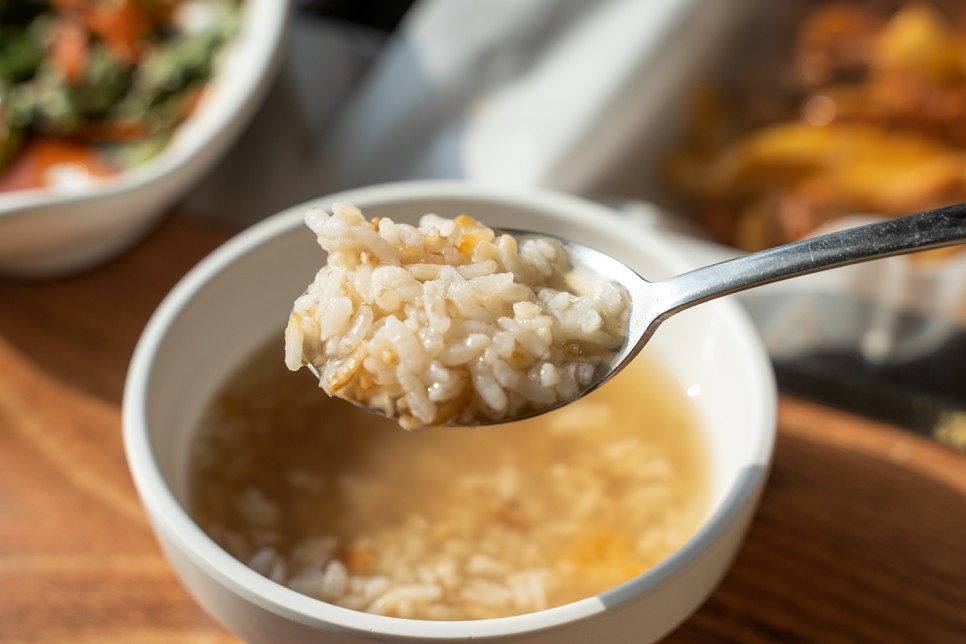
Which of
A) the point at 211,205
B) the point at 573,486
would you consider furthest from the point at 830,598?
the point at 211,205

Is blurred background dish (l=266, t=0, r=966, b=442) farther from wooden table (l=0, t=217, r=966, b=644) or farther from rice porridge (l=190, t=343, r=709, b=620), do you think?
rice porridge (l=190, t=343, r=709, b=620)

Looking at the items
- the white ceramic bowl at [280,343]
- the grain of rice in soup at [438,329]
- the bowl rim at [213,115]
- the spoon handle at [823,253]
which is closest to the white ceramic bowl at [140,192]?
the bowl rim at [213,115]

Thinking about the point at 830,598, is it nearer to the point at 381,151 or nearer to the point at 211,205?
the point at 381,151

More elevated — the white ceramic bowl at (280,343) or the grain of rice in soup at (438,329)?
the grain of rice in soup at (438,329)

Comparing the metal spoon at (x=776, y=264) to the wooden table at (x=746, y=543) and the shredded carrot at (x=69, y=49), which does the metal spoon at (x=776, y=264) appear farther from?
the shredded carrot at (x=69, y=49)

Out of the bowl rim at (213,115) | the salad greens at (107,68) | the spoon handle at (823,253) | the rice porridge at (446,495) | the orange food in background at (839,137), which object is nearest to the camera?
the spoon handle at (823,253)

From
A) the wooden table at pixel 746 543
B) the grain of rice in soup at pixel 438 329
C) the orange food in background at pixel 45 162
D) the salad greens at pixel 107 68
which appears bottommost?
the wooden table at pixel 746 543

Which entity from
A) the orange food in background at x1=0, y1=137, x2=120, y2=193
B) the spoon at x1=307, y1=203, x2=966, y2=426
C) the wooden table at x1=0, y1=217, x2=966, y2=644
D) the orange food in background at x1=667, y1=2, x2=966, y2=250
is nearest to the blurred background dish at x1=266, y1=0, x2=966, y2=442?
the orange food in background at x1=667, y1=2, x2=966, y2=250
